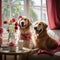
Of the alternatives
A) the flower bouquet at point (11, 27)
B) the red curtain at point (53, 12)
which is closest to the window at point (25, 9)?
the red curtain at point (53, 12)

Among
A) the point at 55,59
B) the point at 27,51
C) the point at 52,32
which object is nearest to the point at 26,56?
the point at 27,51

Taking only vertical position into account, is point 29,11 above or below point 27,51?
above

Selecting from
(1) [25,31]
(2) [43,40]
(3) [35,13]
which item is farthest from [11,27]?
(3) [35,13]

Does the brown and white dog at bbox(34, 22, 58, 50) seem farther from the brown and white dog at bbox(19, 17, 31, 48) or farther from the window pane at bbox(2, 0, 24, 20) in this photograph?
the window pane at bbox(2, 0, 24, 20)

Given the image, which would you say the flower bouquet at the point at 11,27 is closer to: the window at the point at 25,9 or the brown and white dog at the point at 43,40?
the brown and white dog at the point at 43,40

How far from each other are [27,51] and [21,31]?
1.45 feet

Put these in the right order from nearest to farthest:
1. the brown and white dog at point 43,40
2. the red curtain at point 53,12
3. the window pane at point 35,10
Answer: the brown and white dog at point 43,40 < the red curtain at point 53,12 < the window pane at point 35,10

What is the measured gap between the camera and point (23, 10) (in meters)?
3.48

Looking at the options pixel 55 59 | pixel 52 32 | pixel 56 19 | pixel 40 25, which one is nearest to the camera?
pixel 55 59

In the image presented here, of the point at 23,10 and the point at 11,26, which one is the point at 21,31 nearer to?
the point at 11,26

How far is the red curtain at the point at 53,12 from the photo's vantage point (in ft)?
10.8

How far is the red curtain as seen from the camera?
330cm

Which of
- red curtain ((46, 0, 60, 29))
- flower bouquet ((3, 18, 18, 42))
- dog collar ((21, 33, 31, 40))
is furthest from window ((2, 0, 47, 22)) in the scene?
dog collar ((21, 33, 31, 40))

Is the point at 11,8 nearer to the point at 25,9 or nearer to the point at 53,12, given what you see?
the point at 25,9
